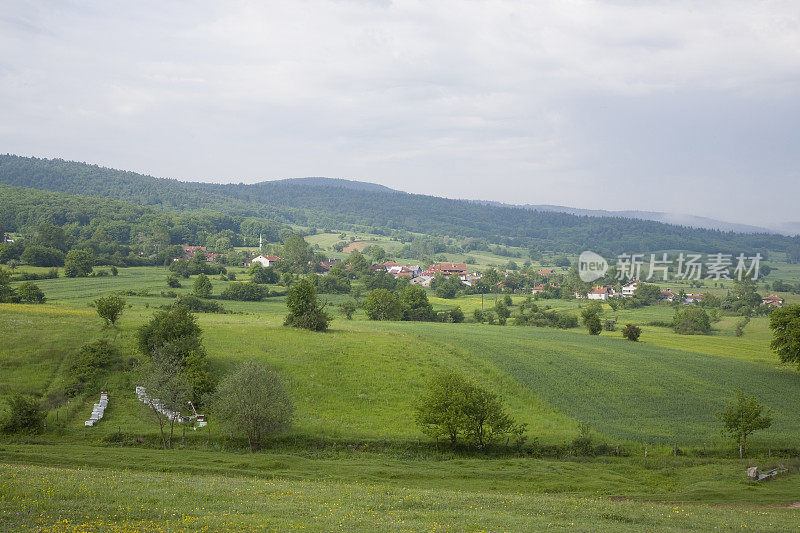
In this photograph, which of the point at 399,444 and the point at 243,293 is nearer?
the point at 399,444

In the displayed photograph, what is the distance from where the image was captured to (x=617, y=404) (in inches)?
2080

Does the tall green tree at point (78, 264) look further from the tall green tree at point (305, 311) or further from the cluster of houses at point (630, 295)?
the cluster of houses at point (630, 295)

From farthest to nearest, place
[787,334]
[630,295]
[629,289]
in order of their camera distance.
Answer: [629,289] < [630,295] < [787,334]

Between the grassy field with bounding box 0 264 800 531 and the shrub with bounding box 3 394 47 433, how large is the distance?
3.79 ft

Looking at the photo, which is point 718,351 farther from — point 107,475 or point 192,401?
point 107,475

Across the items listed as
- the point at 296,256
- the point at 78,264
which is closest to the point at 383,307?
the point at 78,264

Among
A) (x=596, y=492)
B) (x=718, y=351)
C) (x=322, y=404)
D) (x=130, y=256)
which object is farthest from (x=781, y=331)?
(x=130, y=256)

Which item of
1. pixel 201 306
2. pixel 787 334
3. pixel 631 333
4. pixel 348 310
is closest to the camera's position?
pixel 787 334

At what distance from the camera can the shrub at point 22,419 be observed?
1524 inches

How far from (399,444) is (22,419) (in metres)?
27.4

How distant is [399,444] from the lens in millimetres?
41000

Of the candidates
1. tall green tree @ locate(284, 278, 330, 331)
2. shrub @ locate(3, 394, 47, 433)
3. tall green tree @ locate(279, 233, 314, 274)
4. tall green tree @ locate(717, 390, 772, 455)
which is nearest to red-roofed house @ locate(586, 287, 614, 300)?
tall green tree @ locate(279, 233, 314, 274)

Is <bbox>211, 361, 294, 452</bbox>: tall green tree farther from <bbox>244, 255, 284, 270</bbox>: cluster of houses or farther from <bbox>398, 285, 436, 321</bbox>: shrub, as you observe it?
<bbox>244, 255, 284, 270</bbox>: cluster of houses

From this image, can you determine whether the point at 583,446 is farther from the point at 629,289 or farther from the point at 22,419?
the point at 629,289
